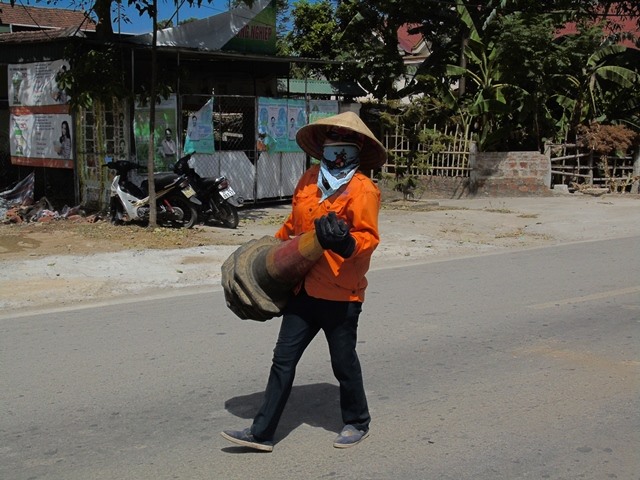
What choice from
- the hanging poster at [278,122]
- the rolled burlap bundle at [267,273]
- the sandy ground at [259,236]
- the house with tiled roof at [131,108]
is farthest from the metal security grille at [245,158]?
the rolled burlap bundle at [267,273]

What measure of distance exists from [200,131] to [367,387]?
30.9 feet

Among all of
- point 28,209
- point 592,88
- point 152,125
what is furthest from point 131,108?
point 592,88

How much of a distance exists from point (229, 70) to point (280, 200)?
339 cm

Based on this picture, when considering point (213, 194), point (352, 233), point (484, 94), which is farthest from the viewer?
point (484, 94)

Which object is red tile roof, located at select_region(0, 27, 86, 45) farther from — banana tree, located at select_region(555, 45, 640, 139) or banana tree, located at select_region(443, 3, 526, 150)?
banana tree, located at select_region(555, 45, 640, 139)

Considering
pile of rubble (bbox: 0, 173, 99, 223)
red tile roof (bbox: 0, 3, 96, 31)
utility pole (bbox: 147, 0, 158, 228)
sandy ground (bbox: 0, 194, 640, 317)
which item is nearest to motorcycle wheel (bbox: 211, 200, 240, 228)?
sandy ground (bbox: 0, 194, 640, 317)

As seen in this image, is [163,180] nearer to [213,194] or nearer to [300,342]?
[213,194]

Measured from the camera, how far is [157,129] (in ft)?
42.7

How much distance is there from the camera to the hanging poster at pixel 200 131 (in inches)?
534

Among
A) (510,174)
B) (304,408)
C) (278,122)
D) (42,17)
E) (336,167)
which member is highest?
(42,17)

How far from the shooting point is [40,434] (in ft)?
14.1

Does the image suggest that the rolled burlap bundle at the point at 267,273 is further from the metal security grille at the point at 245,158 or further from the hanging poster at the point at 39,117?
the metal security grille at the point at 245,158

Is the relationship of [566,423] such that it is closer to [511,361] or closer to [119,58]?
[511,361]

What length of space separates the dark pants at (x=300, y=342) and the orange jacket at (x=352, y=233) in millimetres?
77
